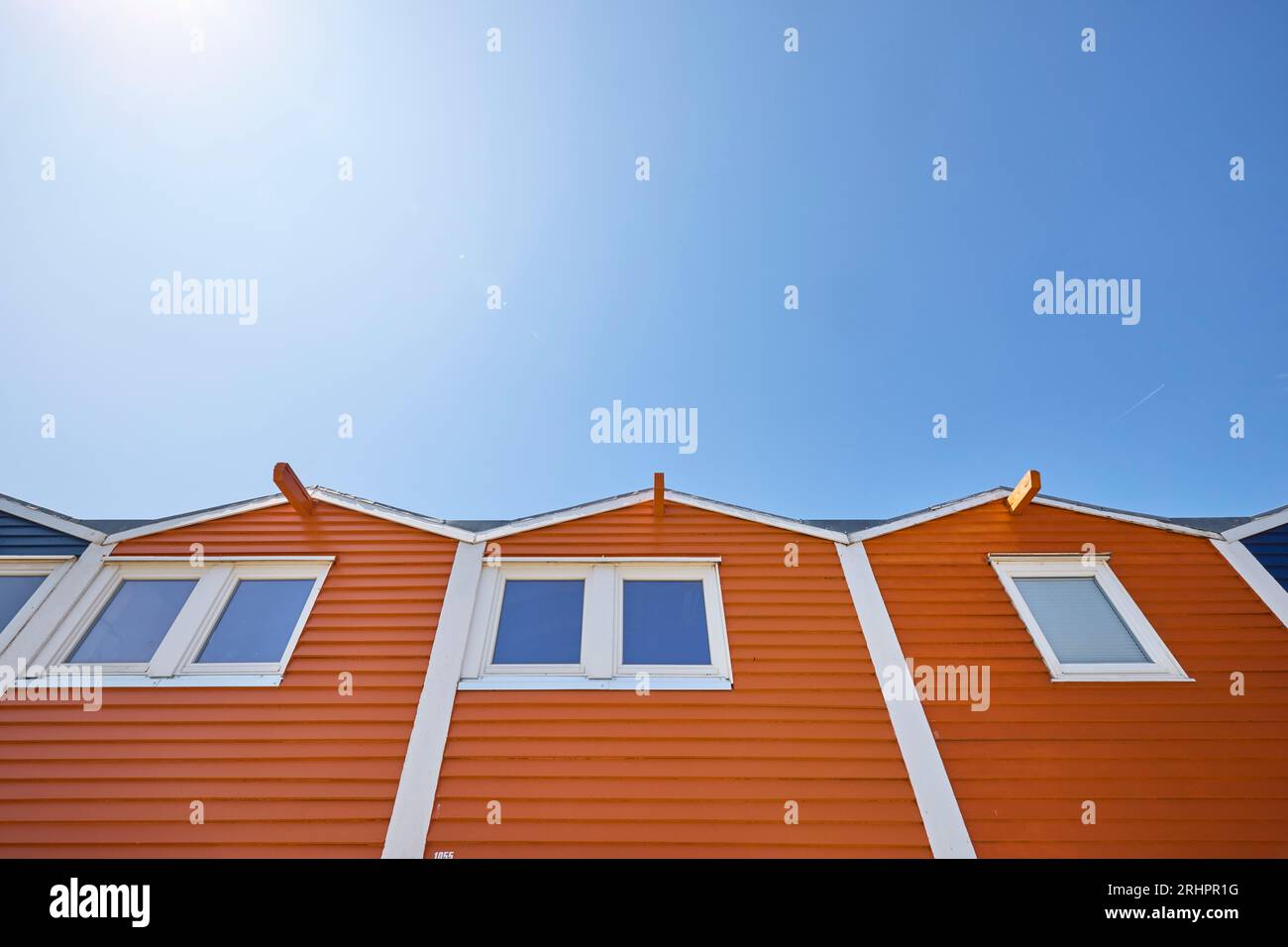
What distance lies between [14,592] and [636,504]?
641cm

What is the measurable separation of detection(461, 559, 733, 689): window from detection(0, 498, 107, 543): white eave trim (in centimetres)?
428

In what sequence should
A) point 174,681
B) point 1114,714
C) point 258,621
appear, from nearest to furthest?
point 1114,714 → point 174,681 → point 258,621

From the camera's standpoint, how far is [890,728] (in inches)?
215

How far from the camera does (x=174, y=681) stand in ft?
18.8

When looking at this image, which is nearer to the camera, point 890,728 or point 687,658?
point 890,728

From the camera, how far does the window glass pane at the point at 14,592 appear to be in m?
6.40

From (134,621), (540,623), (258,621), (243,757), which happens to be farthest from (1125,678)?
(134,621)

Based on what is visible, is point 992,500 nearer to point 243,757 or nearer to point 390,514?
point 390,514

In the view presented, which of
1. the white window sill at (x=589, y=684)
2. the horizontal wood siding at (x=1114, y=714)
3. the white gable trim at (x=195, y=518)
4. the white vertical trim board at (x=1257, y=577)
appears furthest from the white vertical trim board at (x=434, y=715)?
the white vertical trim board at (x=1257, y=577)

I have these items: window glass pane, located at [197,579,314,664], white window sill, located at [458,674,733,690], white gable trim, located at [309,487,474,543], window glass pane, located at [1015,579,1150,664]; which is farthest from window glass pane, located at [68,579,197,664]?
window glass pane, located at [1015,579,1150,664]

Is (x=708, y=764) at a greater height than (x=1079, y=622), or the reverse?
(x=1079, y=622)
